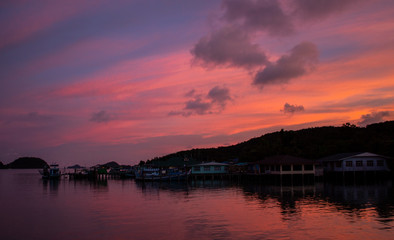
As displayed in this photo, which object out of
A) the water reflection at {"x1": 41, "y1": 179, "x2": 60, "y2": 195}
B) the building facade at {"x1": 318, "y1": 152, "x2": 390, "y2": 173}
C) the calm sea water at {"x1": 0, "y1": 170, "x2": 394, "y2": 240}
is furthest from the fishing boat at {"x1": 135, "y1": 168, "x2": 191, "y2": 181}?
the calm sea water at {"x1": 0, "y1": 170, "x2": 394, "y2": 240}

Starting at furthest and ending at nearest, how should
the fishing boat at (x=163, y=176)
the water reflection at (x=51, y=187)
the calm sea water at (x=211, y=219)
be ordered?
the fishing boat at (x=163, y=176), the water reflection at (x=51, y=187), the calm sea water at (x=211, y=219)

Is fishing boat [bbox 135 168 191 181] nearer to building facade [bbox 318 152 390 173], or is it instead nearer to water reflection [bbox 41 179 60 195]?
water reflection [bbox 41 179 60 195]

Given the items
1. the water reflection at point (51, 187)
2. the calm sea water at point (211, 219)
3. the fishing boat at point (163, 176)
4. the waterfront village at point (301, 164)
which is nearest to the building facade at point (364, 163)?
the waterfront village at point (301, 164)

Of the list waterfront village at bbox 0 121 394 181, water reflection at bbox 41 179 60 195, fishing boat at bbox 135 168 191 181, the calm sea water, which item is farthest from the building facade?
→ water reflection at bbox 41 179 60 195

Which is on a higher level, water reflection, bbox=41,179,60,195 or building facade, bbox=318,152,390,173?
building facade, bbox=318,152,390,173

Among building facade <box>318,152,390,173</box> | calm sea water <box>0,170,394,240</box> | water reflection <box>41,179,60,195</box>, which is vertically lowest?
water reflection <box>41,179,60,195</box>

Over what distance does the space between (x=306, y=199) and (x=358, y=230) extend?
60.0 ft

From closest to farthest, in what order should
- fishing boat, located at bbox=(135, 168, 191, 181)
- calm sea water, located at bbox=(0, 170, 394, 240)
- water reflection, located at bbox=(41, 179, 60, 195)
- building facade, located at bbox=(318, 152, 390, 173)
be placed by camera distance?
calm sea water, located at bbox=(0, 170, 394, 240) → water reflection, located at bbox=(41, 179, 60, 195) → building facade, located at bbox=(318, 152, 390, 173) → fishing boat, located at bbox=(135, 168, 191, 181)

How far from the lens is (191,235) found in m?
25.5

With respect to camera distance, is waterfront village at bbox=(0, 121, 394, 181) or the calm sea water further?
waterfront village at bbox=(0, 121, 394, 181)

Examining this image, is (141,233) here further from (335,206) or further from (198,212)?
(335,206)

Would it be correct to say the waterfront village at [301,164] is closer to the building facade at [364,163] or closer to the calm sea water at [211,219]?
the building facade at [364,163]

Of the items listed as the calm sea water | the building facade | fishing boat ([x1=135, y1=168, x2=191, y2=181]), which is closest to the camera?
the calm sea water

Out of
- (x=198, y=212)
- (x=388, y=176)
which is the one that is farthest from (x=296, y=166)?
(x=198, y=212)
